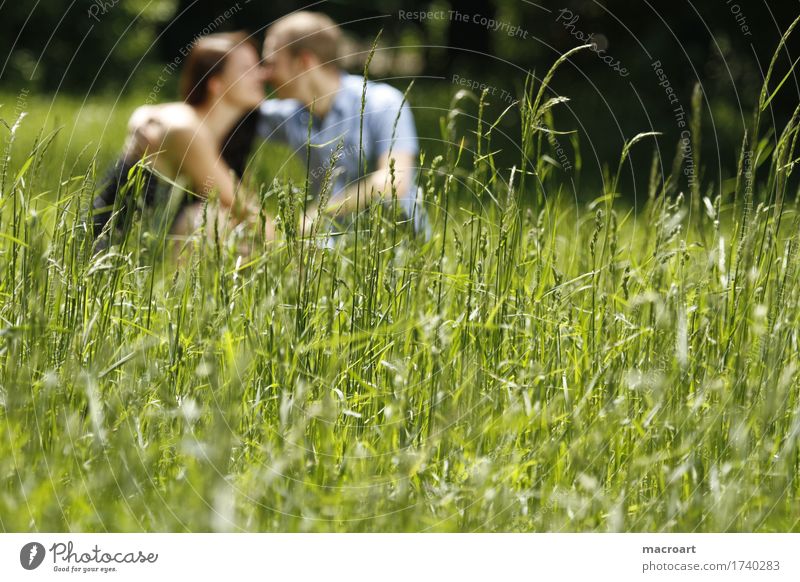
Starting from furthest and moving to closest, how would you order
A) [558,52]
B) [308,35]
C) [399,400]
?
[308,35] → [558,52] → [399,400]

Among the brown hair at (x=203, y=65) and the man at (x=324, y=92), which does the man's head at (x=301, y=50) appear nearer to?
the man at (x=324, y=92)

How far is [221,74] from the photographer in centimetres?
396

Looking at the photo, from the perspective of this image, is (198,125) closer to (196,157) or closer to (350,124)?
(196,157)

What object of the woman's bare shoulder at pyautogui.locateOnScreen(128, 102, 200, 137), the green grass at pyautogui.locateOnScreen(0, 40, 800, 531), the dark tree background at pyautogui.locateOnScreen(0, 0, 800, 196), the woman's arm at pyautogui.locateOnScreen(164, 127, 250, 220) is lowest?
the green grass at pyautogui.locateOnScreen(0, 40, 800, 531)

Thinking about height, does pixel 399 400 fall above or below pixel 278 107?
below

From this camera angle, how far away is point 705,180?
6.92m

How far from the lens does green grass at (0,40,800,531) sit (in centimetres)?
161

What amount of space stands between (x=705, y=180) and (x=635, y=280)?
503 cm

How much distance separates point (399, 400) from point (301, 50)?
2531 millimetres

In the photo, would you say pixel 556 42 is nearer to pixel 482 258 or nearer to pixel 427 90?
pixel 427 90

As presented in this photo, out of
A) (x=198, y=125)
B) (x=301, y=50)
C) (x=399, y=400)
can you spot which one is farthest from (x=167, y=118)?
(x=399, y=400)

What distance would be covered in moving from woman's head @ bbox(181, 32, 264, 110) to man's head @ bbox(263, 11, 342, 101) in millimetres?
126

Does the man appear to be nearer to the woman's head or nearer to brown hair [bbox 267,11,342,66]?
brown hair [bbox 267,11,342,66]

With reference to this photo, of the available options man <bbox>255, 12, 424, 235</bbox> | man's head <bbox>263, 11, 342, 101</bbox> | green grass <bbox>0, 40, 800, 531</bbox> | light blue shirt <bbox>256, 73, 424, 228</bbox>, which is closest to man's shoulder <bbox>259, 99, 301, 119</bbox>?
light blue shirt <bbox>256, 73, 424, 228</bbox>
